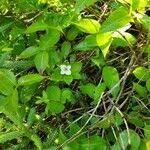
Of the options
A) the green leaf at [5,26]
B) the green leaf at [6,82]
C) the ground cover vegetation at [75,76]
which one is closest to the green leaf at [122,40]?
the ground cover vegetation at [75,76]

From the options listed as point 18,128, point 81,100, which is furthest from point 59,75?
point 18,128

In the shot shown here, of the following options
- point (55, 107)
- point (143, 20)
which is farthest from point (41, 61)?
point (143, 20)

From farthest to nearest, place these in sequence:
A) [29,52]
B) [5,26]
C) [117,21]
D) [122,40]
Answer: [5,26] < [29,52] < [122,40] < [117,21]

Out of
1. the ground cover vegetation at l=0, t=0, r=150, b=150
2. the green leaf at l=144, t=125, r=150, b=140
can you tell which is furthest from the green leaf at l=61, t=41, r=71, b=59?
the green leaf at l=144, t=125, r=150, b=140

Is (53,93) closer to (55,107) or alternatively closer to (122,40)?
(55,107)

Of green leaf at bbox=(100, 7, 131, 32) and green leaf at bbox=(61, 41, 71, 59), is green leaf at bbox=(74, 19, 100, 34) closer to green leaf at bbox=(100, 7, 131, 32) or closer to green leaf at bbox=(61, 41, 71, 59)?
green leaf at bbox=(100, 7, 131, 32)

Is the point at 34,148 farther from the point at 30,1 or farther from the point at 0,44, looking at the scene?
the point at 30,1
